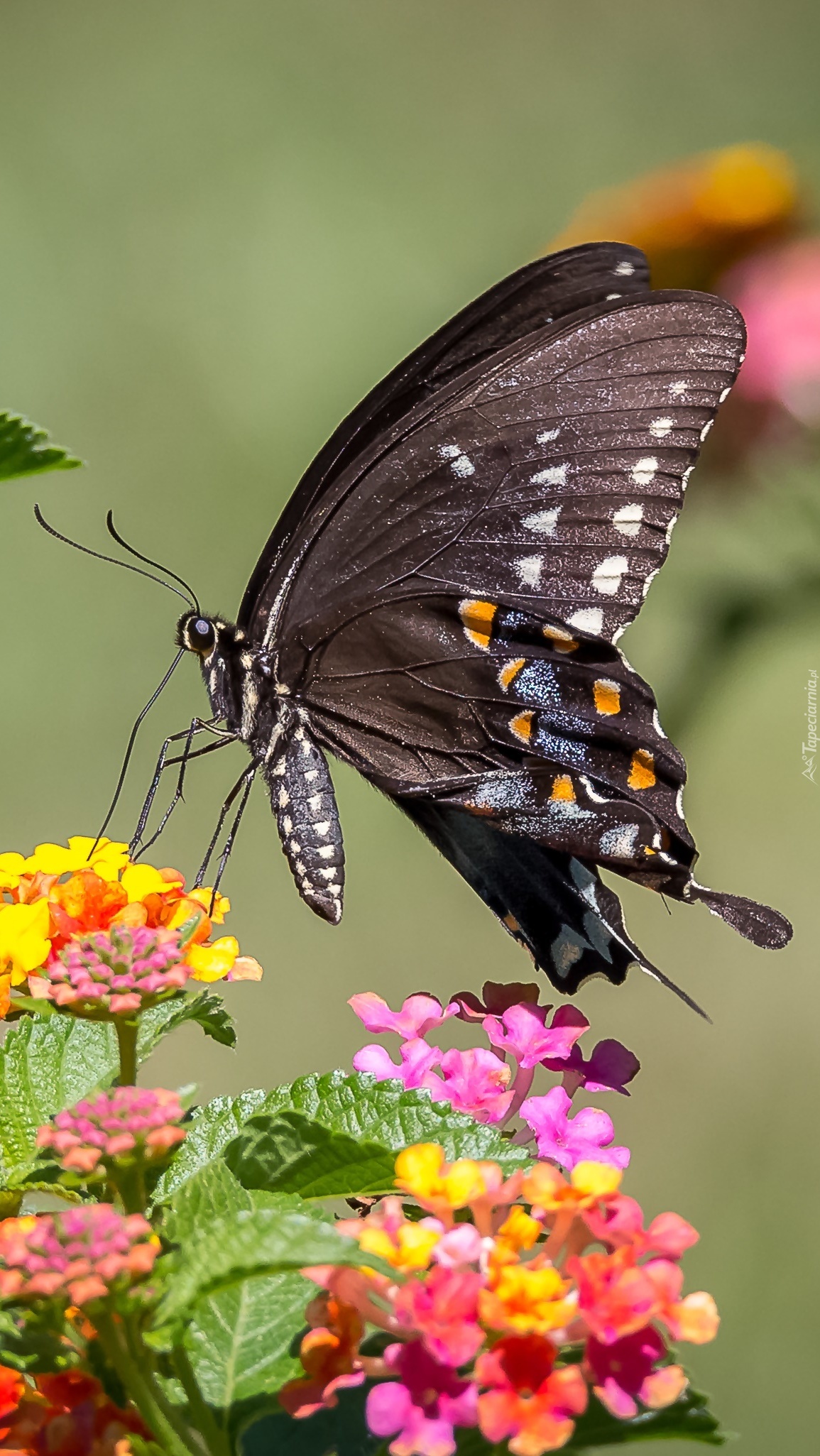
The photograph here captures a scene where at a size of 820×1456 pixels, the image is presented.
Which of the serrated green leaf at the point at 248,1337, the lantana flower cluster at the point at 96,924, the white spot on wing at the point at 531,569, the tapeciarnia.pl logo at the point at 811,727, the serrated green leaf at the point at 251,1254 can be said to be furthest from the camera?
the tapeciarnia.pl logo at the point at 811,727

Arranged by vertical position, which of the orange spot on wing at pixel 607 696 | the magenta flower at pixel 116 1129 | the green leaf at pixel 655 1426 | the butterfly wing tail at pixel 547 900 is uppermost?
the orange spot on wing at pixel 607 696

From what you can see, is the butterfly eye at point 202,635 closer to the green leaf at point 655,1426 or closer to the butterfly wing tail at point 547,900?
the butterfly wing tail at point 547,900

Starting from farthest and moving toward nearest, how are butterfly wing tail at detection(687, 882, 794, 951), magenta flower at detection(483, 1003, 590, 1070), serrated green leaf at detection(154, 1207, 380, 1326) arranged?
butterfly wing tail at detection(687, 882, 794, 951)
magenta flower at detection(483, 1003, 590, 1070)
serrated green leaf at detection(154, 1207, 380, 1326)

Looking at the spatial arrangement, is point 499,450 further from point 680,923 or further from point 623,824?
point 680,923

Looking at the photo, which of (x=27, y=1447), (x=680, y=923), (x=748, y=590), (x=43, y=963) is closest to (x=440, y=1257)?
(x=27, y=1447)

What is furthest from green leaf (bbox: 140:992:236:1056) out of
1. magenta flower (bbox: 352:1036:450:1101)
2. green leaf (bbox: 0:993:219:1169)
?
magenta flower (bbox: 352:1036:450:1101)

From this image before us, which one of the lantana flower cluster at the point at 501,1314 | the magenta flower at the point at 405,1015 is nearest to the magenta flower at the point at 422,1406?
the lantana flower cluster at the point at 501,1314

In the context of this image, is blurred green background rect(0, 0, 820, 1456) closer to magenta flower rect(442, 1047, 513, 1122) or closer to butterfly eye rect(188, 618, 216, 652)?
butterfly eye rect(188, 618, 216, 652)
